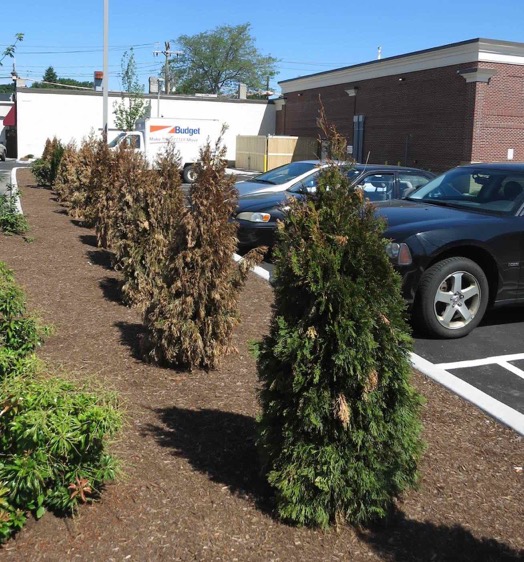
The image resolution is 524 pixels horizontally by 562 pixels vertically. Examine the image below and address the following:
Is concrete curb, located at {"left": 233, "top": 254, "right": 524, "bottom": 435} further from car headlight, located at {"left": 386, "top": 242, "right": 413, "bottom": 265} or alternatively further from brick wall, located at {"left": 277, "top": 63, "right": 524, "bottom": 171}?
brick wall, located at {"left": 277, "top": 63, "right": 524, "bottom": 171}

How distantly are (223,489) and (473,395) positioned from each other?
2299 mm

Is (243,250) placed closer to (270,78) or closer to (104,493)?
(104,493)

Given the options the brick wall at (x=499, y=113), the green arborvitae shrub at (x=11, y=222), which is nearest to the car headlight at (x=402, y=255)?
the green arborvitae shrub at (x=11, y=222)

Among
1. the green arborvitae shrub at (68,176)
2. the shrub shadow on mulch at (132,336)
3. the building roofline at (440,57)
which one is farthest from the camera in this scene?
the building roofline at (440,57)

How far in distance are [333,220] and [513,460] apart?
194 cm

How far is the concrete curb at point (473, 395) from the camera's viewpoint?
181 inches


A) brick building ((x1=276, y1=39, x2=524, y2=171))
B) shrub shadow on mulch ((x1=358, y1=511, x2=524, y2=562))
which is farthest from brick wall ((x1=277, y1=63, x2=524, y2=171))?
shrub shadow on mulch ((x1=358, y1=511, x2=524, y2=562))

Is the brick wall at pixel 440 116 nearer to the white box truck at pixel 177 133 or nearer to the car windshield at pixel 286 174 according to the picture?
the white box truck at pixel 177 133

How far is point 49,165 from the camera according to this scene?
20094mm

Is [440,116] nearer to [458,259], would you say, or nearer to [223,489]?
[458,259]

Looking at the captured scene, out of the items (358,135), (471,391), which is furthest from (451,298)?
(358,135)

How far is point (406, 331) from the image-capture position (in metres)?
3.33

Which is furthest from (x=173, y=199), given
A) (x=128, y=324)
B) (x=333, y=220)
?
(x=333, y=220)

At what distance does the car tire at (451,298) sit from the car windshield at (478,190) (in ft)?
2.90
